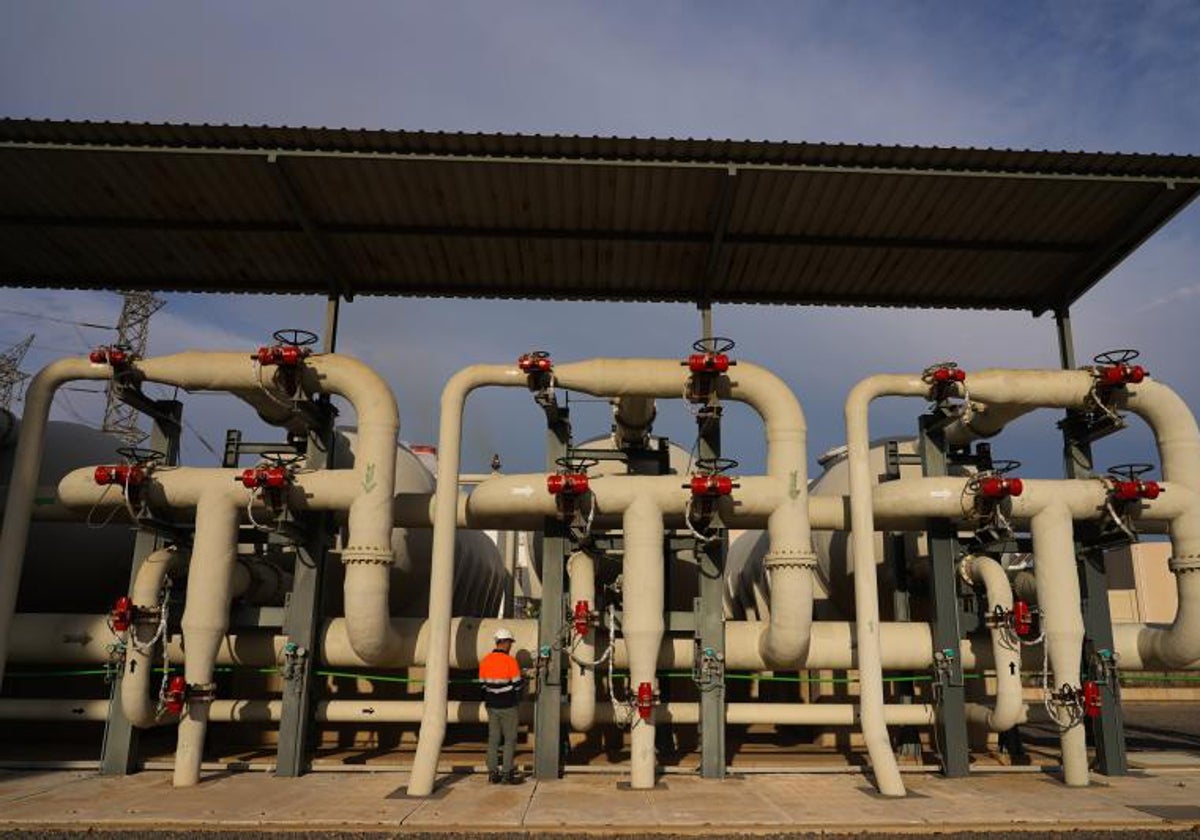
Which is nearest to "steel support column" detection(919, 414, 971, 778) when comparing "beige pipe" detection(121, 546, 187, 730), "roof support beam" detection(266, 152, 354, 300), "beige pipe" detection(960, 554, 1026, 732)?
"beige pipe" detection(960, 554, 1026, 732)

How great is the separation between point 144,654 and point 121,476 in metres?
2.11

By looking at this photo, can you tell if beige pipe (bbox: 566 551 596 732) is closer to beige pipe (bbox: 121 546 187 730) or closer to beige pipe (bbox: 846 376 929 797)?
beige pipe (bbox: 846 376 929 797)

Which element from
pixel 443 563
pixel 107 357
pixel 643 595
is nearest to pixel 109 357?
pixel 107 357

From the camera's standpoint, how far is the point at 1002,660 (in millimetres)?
10086

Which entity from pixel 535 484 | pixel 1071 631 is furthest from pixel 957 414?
pixel 535 484

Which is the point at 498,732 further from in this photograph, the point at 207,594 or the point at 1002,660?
the point at 1002,660

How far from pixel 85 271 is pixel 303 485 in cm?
600

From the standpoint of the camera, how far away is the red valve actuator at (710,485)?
9.84 metres

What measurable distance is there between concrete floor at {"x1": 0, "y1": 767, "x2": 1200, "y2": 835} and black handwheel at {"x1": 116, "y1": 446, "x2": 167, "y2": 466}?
3.70 metres

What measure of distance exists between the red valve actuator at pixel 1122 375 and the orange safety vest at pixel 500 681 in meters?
8.40

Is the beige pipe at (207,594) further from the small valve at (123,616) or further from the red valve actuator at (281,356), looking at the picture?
the red valve actuator at (281,356)

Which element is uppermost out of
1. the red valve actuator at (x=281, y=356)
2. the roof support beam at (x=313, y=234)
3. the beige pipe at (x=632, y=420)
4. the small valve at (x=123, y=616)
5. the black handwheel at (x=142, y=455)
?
the roof support beam at (x=313, y=234)

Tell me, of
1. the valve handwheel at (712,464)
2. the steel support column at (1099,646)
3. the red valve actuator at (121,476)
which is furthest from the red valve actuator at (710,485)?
the red valve actuator at (121,476)

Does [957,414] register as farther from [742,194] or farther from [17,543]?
[17,543]
